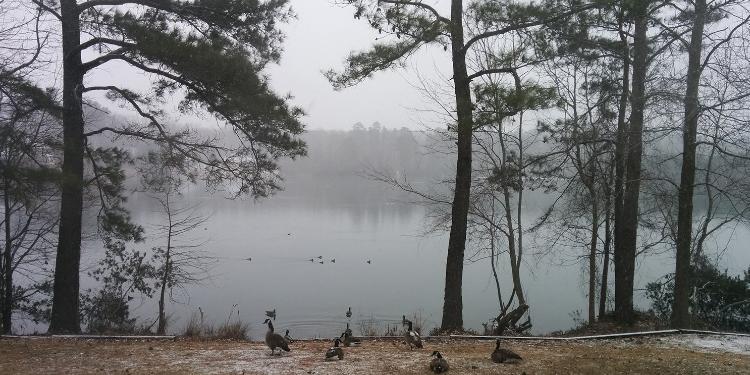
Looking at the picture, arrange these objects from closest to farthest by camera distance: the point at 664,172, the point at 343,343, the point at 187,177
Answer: the point at 343,343 → the point at 187,177 → the point at 664,172

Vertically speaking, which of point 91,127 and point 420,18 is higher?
point 420,18

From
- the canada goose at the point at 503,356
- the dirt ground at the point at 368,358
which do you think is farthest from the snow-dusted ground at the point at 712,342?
the canada goose at the point at 503,356

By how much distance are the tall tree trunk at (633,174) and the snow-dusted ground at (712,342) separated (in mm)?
3174

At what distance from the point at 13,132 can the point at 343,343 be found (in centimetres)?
629

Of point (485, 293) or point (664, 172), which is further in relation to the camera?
point (485, 293)

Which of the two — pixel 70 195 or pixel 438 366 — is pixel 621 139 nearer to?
pixel 438 366

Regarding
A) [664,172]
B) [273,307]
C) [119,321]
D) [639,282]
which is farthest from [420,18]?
[639,282]

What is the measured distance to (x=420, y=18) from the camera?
9.39 metres

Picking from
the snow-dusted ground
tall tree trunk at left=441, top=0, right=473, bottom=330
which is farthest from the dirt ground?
tall tree trunk at left=441, top=0, right=473, bottom=330

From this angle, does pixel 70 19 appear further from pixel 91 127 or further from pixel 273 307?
pixel 273 307

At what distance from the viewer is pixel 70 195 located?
399 inches

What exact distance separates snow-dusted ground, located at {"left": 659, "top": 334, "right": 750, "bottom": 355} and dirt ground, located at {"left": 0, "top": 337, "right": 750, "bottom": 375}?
0.5 inches

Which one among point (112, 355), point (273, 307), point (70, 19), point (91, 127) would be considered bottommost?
point (273, 307)

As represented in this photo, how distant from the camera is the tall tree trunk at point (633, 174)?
9.96 meters
